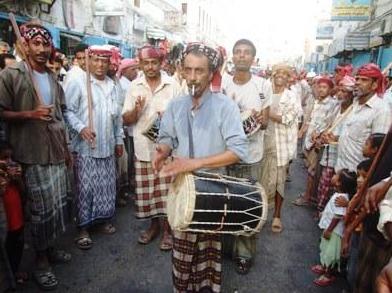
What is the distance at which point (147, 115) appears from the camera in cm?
399

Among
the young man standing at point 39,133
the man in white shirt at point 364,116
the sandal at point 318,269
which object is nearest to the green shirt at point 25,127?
the young man standing at point 39,133

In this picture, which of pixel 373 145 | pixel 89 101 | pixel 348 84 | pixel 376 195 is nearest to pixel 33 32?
pixel 89 101

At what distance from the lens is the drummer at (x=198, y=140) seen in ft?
8.01

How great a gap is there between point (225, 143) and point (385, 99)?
2.31 meters

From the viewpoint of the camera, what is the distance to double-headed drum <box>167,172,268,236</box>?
7.53 feet

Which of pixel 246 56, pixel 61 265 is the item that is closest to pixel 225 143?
pixel 246 56

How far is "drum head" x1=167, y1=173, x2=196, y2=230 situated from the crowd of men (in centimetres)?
9

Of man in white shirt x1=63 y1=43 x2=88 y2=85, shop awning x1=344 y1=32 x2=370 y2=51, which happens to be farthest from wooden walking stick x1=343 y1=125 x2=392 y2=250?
shop awning x1=344 y1=32 x2=370 y2=51

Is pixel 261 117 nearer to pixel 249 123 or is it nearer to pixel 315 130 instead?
pixel 249 123

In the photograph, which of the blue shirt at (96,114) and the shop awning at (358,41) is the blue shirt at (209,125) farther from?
the shop awning at (358,41)

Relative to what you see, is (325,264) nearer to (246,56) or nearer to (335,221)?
(335,221)

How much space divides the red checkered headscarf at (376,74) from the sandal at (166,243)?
2.70 meters

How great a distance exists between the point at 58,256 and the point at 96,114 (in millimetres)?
1439

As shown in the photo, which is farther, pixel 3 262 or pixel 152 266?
pixel 152 266
